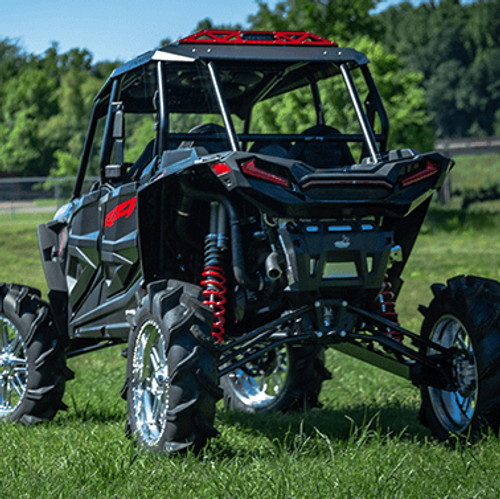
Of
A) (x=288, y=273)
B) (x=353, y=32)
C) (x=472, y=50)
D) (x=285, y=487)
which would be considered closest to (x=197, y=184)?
(x=288, y=273)

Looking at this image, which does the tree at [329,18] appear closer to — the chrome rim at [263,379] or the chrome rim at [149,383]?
the chrome rim at [263,379]

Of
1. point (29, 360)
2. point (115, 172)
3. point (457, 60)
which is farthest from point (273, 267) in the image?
point (457, 60)

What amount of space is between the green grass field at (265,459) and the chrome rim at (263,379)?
0.46 meters

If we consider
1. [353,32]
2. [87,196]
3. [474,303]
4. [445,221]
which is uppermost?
[353,32]

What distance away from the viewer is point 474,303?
553cm

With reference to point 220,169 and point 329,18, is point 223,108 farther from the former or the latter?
point 329,18

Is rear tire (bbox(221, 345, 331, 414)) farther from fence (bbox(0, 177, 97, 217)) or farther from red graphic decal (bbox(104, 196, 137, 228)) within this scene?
fence (bbox(0, 177, 97, 217))

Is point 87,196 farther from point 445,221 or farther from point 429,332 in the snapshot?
point 445,221

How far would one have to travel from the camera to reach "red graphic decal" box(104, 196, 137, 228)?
19.6ft

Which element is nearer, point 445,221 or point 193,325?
point 193,325

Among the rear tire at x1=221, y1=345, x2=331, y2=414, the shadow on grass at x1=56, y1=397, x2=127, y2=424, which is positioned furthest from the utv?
the rear tire at x1=221, y1=345, x2=331, y2=414

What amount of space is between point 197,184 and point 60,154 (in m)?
54.4

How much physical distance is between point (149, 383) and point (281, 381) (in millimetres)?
2459

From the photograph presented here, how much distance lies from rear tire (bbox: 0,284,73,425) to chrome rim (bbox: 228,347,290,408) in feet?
5.34
